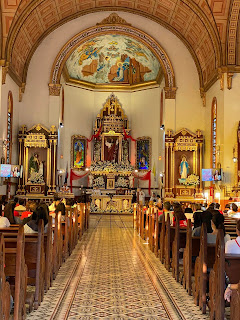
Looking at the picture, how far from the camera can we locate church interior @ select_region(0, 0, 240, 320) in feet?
62.7

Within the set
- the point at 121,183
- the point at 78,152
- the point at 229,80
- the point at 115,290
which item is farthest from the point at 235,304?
the point at 78,152

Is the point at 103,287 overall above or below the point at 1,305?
below

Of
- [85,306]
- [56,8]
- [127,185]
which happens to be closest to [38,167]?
[127,185]

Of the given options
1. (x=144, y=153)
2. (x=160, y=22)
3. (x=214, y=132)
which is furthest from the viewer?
(x=144, y=153)

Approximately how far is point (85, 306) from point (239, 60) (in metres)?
18.9

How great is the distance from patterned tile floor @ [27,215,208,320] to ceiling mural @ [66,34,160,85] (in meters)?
19.7

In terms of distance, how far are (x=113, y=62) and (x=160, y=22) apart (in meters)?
6.82

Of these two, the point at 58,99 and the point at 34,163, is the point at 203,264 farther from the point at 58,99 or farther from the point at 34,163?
the point at 58,99

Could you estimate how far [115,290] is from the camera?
8.05 metres

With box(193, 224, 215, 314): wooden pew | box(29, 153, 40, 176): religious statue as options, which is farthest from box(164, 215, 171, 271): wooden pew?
box(29, 153, 40, 176): religious statue

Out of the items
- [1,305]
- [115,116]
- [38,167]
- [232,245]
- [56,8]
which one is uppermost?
[56,8]

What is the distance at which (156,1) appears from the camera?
993 inches

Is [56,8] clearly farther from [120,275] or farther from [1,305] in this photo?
[1,305]

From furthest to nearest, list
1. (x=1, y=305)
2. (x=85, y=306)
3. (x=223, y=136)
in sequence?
(x=223, y=136), (x=85, y=306), (x=1, y=305)
